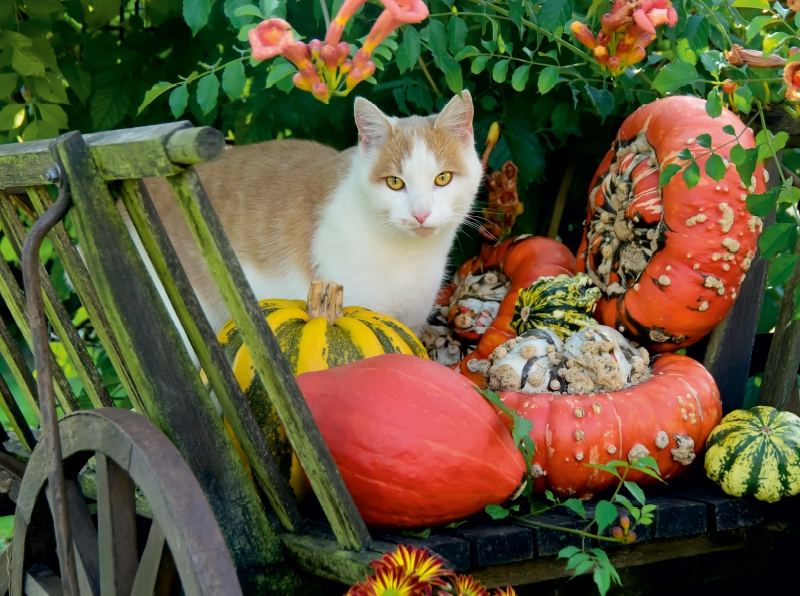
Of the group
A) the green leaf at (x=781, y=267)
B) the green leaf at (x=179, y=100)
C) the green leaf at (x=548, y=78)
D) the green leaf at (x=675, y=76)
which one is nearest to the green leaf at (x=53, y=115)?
the green leaf at (x=179, y=100)

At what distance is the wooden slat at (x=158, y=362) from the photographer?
106 centimetres

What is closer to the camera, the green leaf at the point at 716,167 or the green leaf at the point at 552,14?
the green leaf at the point at 716,167

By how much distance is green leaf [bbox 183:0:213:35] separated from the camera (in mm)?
1645

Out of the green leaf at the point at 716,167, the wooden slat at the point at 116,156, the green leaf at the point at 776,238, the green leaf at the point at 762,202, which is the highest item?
the wooden slat at the point at 116,156

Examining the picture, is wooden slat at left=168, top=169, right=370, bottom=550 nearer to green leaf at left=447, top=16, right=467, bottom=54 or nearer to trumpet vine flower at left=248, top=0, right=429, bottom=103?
trumpet vine flower at left=248, top=0, right=429, bottom=103

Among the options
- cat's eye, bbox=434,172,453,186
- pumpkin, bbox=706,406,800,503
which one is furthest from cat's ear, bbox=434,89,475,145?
pumpkin, bbox=706,406,800,503

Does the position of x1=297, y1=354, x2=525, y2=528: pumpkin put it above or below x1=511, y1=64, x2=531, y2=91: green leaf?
below

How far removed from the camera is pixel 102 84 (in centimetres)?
243

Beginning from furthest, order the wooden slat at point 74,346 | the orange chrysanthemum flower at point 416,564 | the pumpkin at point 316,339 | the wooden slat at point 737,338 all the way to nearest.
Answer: the wooden slat at point 737,338 < the pumpkin at point 316,339 < the wooden slat at point 74,346 < the orange chrysanthemum flower at point 416,564

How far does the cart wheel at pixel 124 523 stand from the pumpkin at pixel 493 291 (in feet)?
3.28

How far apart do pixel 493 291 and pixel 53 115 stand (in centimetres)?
132

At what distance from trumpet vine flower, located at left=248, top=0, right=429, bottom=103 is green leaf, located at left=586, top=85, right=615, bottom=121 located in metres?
0.69

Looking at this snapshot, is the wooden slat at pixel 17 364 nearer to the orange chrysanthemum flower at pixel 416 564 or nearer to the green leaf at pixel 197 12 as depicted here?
the green leaf at pixel 197 12

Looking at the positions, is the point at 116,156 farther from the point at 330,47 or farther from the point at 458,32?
the point at 458,32
